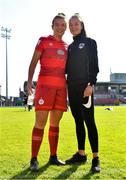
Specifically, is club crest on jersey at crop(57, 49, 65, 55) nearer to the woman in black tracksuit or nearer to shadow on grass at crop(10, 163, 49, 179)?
the woman in black tracksuit

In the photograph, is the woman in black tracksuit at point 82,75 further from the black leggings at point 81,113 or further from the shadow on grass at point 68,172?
the shadow on grass at point 68,172

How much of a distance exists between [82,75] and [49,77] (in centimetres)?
44

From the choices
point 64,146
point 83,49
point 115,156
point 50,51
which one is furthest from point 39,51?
point 64,146

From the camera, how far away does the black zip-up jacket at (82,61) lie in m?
6.37

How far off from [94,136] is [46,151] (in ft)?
5.85

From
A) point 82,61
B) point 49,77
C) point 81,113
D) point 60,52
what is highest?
point 60,52

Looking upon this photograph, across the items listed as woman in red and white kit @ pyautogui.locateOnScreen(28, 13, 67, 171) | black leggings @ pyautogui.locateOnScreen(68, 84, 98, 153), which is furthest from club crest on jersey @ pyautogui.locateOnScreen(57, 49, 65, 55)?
black leggings @ pyautogui.locateOnScreen(68, 84, 98, 153)

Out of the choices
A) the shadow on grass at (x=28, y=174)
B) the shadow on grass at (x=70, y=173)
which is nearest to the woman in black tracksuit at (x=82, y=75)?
the shadow on grass at (x=70, y=173)

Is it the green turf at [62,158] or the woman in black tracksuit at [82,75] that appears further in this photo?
the woman in black tracksuit at [82,75]

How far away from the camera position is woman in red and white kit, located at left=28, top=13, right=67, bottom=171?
651 cm

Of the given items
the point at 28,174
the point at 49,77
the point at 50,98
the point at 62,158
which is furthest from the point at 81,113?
the point at 28,174

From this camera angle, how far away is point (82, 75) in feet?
21.2

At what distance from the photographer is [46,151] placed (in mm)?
8055

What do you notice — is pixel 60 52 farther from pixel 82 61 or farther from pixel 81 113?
pixel 81 113
